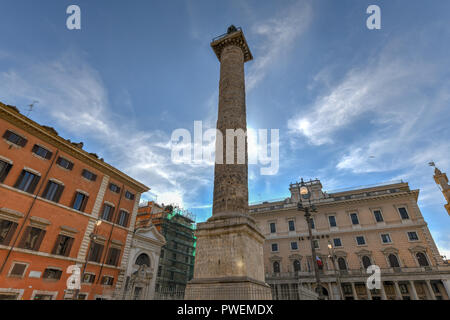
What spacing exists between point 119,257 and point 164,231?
1009cm

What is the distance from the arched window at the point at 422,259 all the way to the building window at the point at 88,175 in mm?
34881

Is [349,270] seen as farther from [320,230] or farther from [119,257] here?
[119,257]

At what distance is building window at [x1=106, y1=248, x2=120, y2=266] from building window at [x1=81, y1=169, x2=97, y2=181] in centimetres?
623

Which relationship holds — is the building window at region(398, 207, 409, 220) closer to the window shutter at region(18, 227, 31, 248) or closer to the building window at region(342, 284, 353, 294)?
the building window at region(342, 284, 353, 294)

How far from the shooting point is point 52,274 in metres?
16.0

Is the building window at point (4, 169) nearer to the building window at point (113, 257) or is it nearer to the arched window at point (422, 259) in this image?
the building window at point (113, 257)

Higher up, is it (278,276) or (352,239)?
(352,239)

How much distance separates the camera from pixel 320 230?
31812 millimetres

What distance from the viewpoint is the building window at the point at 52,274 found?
51.3 feet

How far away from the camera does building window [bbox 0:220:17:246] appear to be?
14.2m

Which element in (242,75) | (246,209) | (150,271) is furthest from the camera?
(150,271)

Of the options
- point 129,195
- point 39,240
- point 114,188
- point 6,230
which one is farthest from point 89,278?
point 129,195

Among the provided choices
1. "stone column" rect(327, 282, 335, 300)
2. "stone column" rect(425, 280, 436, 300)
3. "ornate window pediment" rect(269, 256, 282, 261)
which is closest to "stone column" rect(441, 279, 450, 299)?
"stone column" rect(425, 280, 436, 300)
